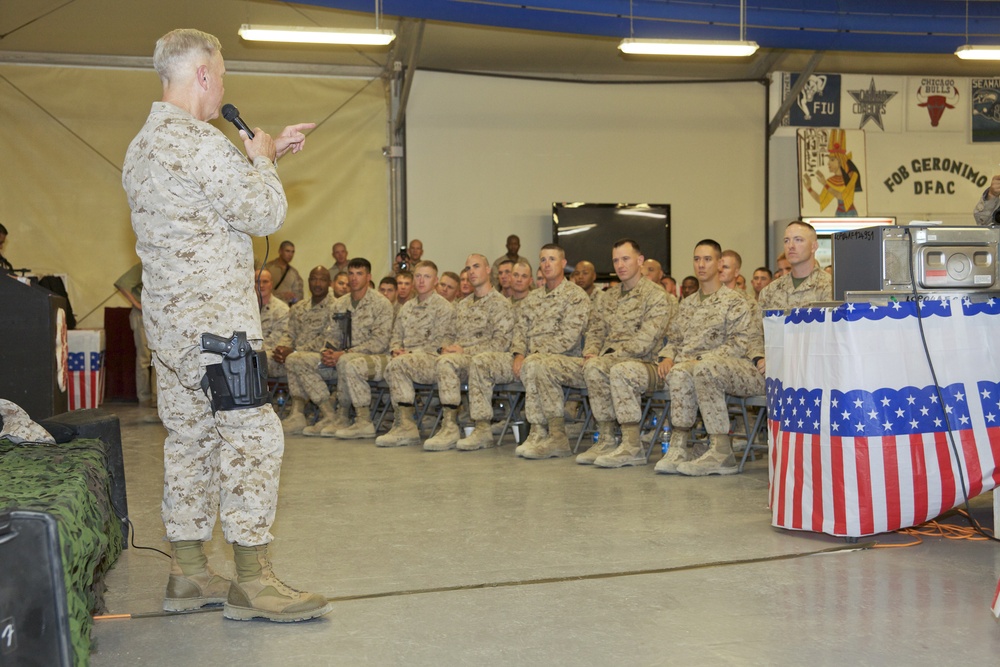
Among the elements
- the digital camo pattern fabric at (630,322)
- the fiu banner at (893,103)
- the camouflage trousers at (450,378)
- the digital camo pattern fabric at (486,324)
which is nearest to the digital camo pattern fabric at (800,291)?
the digital camo pattern fabric at (630,322)

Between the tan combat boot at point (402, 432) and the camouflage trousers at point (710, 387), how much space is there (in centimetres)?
229

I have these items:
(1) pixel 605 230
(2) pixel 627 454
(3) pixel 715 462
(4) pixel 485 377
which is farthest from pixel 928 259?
(1) pixel 605 230

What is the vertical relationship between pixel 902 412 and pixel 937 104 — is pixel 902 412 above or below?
below

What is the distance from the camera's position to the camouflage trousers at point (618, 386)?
626 cm

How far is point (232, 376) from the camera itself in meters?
2.83

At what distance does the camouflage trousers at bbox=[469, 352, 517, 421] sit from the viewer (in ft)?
23.5

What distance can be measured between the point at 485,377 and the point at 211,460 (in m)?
4.18

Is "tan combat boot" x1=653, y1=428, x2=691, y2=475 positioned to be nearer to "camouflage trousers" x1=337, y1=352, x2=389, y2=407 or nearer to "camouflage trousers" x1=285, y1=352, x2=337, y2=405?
"camouflage trousers" x1=337, y1=352, x2=389, y2=407

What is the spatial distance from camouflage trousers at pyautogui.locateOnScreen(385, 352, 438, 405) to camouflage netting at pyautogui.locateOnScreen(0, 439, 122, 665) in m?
4.05

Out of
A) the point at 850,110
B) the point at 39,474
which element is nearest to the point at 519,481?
the point at 39,474

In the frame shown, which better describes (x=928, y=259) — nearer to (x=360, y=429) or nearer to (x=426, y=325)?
(x=426, y=325)

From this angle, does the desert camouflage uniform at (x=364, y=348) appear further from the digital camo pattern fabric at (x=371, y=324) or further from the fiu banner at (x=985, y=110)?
the fiu banner at (x=985, y=110)

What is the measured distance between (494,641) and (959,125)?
13145 millimetres

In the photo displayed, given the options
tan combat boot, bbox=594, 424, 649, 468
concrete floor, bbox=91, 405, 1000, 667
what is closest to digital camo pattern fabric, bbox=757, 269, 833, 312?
tan combat boot, bbox=594, 424, 649, 468
